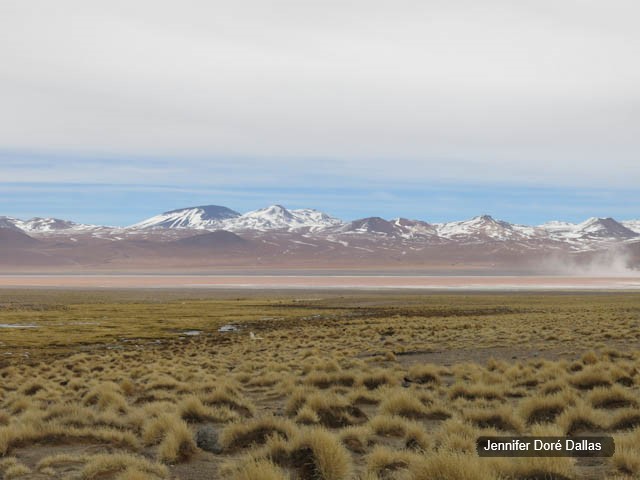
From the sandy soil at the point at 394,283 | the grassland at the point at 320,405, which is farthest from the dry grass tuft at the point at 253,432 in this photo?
the sandy soil at the point at 394,283

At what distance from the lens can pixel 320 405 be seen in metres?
11.7

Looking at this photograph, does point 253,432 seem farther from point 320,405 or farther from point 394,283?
point 394,283

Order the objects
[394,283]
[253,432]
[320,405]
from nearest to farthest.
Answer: [253,432], [320,405], [394,283]

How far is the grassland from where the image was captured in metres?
7.99

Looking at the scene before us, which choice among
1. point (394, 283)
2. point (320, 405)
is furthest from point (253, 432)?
point (394, 283)

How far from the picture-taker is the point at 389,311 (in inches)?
2037

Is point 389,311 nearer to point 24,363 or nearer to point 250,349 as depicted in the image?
point 250,349

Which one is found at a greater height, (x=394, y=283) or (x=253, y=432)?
(x=394, y=283)

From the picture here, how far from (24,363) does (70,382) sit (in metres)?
8.17

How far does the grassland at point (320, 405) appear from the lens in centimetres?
799

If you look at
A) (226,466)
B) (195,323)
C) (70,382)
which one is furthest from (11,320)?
(226,466)

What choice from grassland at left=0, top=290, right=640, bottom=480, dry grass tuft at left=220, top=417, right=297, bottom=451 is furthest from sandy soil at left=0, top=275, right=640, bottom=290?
dry grass tuft at left=220, top=417, right=297, bottom=451

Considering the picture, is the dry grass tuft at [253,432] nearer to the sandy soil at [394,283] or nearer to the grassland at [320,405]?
the grassland at [320,405]

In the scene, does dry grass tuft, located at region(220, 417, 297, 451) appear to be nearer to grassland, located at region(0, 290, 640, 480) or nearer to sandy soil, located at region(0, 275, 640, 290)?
grassland, located at region(0, 290, 640, 480)
